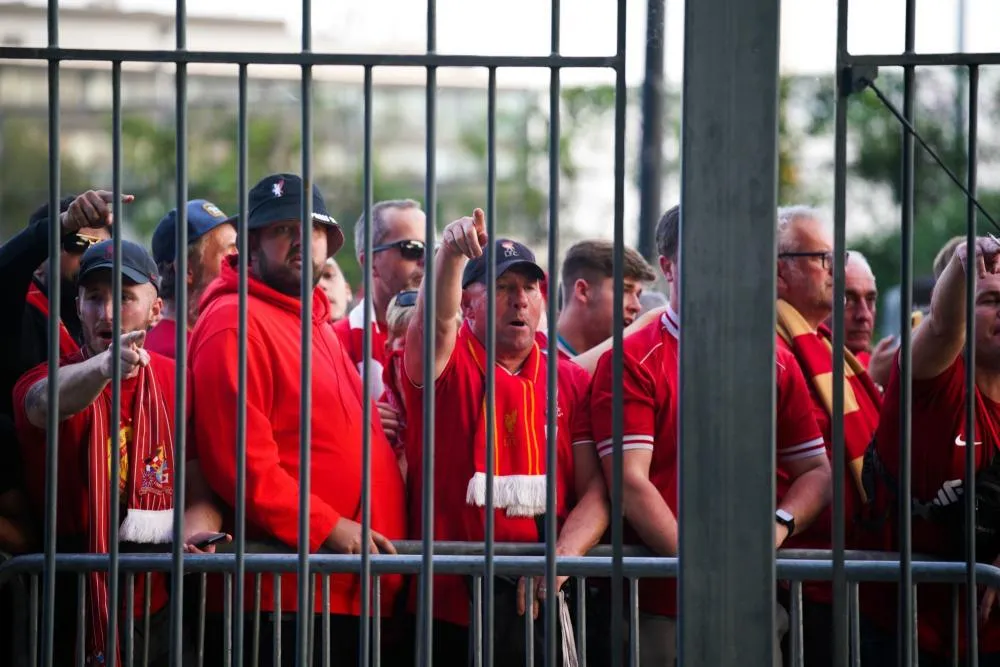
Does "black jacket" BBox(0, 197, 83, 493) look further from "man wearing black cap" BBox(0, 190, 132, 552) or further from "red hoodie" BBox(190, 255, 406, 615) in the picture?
"red hoodie" BBox(190, 255, 406, 615)

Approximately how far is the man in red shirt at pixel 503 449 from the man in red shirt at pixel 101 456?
2.34ft

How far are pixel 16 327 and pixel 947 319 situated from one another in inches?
94.6

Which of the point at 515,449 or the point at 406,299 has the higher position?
the point at 406,299

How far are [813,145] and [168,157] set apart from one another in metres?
12.2

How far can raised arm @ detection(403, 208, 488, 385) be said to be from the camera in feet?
10.7

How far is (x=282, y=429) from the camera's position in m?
3.89

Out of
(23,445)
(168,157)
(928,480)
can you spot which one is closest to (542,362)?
(928,480)

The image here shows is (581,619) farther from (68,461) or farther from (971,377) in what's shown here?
(68,461)

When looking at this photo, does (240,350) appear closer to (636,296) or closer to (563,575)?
(563,575)

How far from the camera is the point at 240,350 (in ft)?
8.81

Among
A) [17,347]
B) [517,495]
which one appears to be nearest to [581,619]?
[517,495]

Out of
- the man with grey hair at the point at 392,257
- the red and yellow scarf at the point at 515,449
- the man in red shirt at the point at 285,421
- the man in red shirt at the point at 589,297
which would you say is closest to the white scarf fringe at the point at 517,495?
the red and yellow scarf at the point at 515,449

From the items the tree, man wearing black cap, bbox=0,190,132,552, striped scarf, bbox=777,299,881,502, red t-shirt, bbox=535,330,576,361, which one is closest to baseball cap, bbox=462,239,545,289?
red t-shirt, bbox=535,330,576,361

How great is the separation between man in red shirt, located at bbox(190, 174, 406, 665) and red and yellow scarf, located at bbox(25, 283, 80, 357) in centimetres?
35
